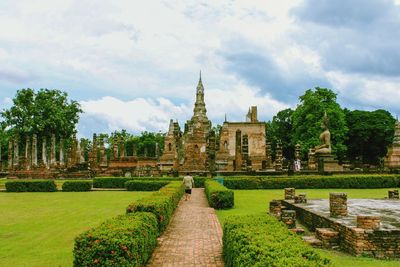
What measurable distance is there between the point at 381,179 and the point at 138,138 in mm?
70534

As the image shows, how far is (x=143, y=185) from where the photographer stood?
2855 centimetres

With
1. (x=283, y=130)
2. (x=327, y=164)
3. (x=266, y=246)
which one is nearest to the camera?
(x=266, y=246)

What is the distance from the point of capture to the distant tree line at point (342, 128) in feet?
175

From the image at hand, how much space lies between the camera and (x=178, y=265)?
27.1ft

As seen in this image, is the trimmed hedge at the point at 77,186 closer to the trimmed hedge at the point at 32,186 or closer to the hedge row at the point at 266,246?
the trimmed hedge at the point at 32,186

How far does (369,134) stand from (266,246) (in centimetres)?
6014

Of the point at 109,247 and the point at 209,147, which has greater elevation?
the point at 209,147

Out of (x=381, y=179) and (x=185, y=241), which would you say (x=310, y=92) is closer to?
(x=381, y=179)

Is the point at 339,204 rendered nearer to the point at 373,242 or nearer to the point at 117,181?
the point at 373,242

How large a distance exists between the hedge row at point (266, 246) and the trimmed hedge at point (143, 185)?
20.2 meters

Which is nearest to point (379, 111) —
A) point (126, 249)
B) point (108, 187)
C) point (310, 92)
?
point (310, 92)

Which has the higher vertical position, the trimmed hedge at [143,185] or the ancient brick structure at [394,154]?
the ancient brick structure at [394,154]

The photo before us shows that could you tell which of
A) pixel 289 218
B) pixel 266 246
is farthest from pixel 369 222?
pixel 266 246

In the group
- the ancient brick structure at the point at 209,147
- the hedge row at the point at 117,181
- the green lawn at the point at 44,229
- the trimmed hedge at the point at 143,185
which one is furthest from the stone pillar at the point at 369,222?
the ancient brick structure at the point at 209,147
